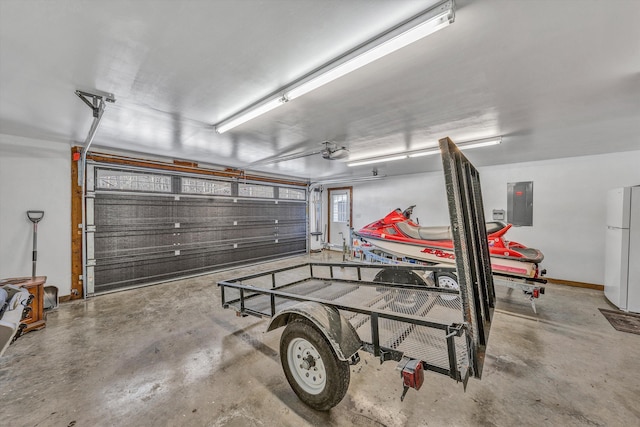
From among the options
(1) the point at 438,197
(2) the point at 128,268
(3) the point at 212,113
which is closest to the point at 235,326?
(3) the point at 212,113

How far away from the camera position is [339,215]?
392 inches

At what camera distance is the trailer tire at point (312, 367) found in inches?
69.8

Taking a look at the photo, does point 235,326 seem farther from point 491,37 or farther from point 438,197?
point 438,197

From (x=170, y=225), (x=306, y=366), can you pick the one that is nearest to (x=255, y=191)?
(x=170, y=225)

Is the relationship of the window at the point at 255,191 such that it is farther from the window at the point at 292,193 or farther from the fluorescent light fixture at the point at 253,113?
the fluorescent light fixture at the point at 253,113

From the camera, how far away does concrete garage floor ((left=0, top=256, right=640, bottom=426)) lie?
188 cm

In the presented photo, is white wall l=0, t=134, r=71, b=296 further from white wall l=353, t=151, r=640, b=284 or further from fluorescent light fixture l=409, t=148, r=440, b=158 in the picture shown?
white wall l=353, t=151, r=640, b=284

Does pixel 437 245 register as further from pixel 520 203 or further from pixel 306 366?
pixel 306 366

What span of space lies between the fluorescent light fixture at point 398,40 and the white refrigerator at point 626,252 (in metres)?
4.99

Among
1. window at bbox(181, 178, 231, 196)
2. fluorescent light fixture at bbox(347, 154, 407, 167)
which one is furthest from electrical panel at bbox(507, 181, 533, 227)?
window at bbox(181, 178, 231, 196)

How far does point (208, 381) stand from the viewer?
2281 millimetres

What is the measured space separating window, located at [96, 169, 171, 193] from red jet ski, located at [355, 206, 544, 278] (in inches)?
196

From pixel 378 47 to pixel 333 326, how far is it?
6.91 feet

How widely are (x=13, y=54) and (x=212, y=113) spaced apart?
64.3 inches
